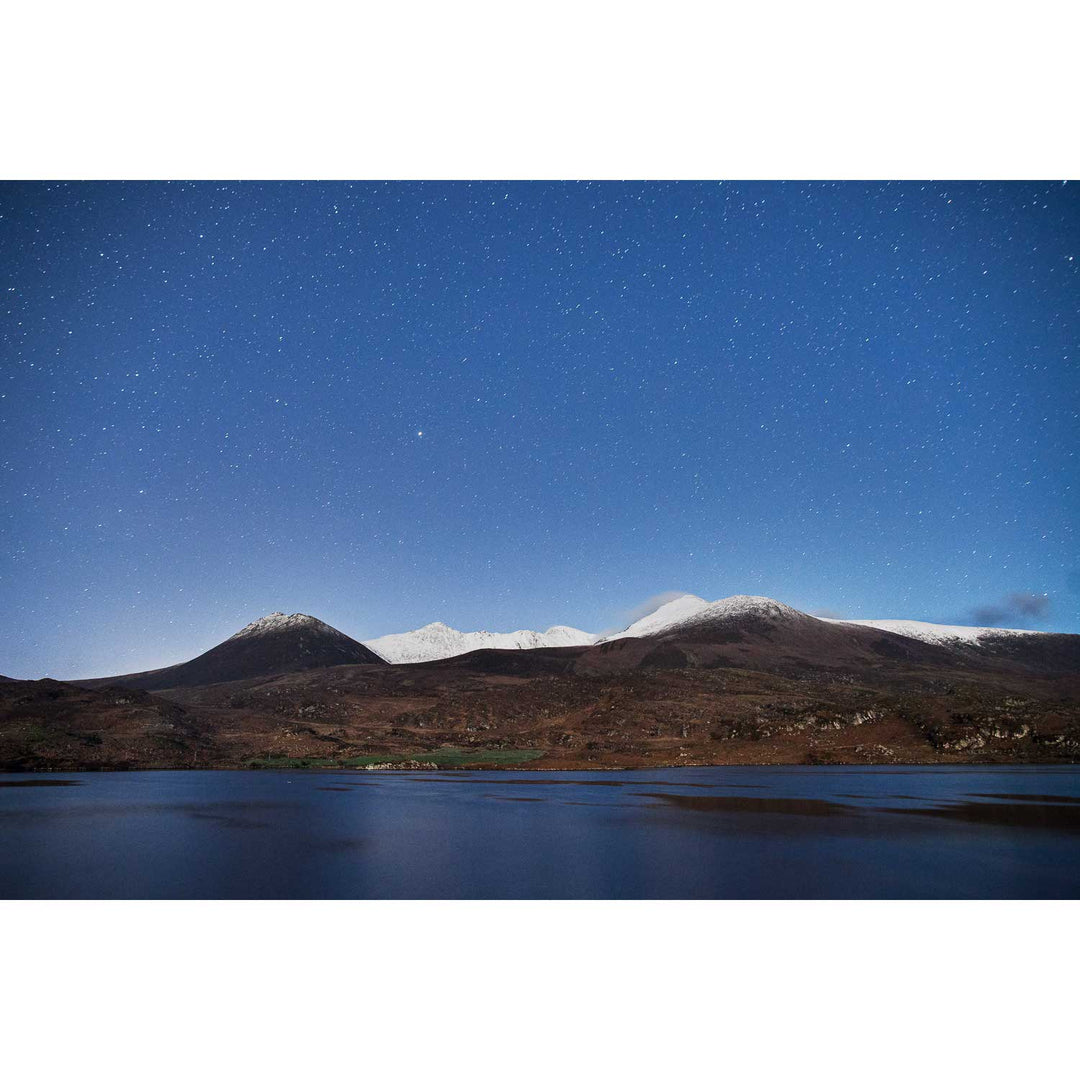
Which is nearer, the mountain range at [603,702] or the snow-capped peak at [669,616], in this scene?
the mountain range at [603,702]

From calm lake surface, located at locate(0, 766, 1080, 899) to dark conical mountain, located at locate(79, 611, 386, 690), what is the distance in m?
61.6

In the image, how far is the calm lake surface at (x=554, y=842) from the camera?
12.3m

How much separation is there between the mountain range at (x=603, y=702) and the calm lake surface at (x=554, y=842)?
1700cm

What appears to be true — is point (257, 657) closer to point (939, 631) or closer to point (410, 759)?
point (410, 759)

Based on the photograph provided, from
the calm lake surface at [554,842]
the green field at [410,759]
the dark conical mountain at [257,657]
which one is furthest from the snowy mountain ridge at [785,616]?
the calm lake surface at [554,842]

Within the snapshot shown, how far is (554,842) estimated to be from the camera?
16.0 metres

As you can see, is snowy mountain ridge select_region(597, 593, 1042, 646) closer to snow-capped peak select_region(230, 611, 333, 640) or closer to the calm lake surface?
snow-capped peak select_region(230, 611, 333, 640)

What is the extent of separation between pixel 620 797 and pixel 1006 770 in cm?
2531

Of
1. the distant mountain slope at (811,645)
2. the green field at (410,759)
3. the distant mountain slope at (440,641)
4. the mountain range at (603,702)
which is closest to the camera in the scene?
the mountain range at (603,702)

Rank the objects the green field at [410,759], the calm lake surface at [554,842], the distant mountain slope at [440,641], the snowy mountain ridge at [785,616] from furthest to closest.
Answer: the distant mountain slope at [440,641] < the snowy mountain ridge at [785,616] < the green field at [410,759] < the calm lake surface at [554,842]

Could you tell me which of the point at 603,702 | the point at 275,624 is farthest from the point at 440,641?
the point at 603,702

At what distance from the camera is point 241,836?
18.0 m

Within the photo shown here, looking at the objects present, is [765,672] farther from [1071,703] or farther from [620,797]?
[620,797]

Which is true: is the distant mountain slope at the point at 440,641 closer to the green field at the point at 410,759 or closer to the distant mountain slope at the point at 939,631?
the distant mountain slope at the point at 939,631
